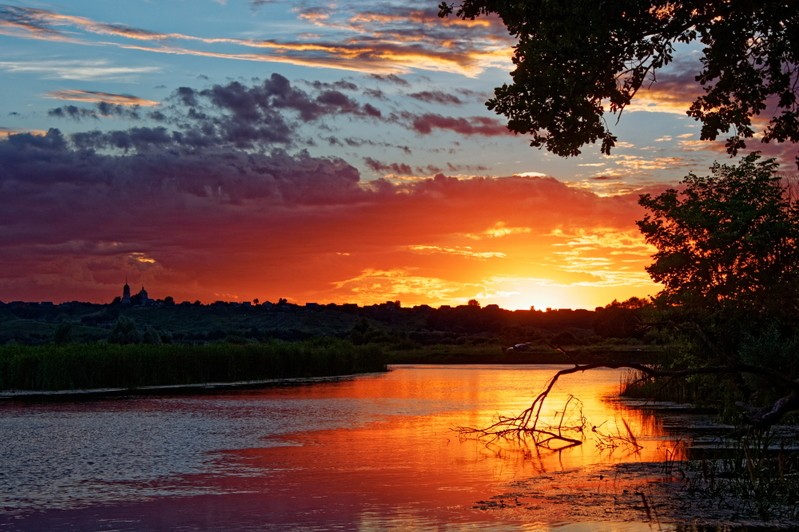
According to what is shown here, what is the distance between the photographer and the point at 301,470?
2236 cm

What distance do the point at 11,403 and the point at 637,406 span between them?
28.1 m

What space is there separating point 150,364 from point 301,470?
121 ft

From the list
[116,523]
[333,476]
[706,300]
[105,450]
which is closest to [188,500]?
[116,523]

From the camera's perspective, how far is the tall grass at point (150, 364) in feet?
169

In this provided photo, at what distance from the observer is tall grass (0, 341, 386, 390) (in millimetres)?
51469

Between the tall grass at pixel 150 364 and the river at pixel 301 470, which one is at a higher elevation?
the tall grass at pixel 150 364

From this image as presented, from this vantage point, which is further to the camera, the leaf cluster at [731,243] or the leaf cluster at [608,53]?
the leaf cluster at [731,243]

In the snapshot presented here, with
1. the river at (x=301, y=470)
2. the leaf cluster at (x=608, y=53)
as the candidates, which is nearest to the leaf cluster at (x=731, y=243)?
the river at (x=301, y=470)

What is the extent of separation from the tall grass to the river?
36.5ft

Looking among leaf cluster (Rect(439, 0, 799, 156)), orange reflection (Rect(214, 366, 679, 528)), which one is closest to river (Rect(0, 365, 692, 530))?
orange reflection (Rect(214, 366, 679, 528))

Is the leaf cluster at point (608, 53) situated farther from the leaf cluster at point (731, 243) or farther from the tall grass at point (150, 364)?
the tall grass at point (150, 364)

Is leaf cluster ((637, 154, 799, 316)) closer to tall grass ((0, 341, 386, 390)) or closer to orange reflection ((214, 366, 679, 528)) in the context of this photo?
orange reflection ((214, 366, 679, 528))

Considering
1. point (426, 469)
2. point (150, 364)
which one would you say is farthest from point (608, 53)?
point (150, 364)

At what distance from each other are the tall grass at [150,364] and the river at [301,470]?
11.1 meters
